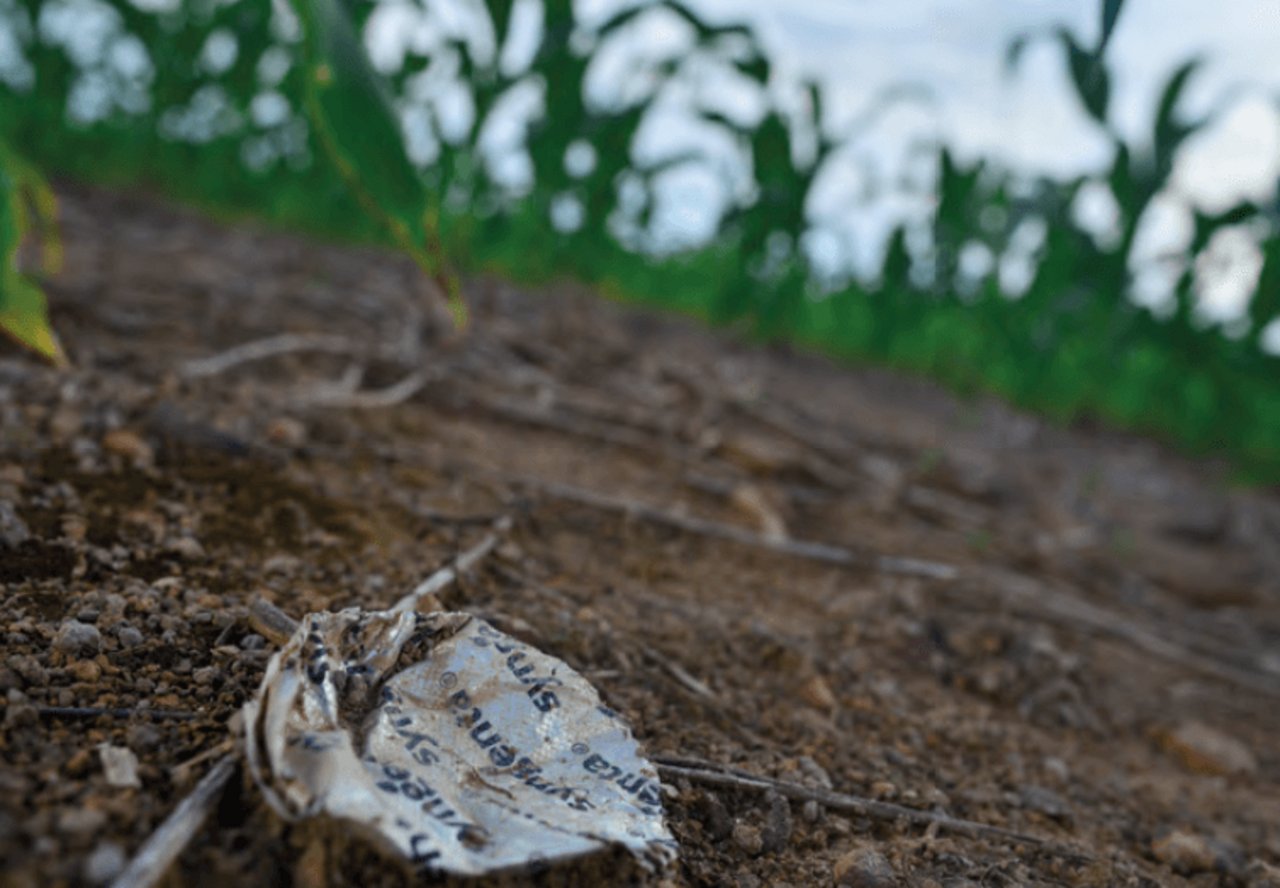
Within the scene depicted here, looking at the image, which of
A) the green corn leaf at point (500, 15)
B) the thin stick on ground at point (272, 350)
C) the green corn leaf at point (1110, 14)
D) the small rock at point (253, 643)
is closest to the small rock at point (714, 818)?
the small rock at point (253, 643)

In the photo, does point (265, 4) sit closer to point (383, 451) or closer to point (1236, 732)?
point (383, 451)

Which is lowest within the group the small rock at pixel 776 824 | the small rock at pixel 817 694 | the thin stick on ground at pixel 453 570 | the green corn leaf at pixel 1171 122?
the small rock at pixel 817 694

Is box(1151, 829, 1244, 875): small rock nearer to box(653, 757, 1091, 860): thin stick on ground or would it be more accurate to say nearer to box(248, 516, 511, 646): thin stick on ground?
box(653, 757, 1091, 860): thin stick on ground

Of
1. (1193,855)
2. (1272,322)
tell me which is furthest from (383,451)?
(1272,322)

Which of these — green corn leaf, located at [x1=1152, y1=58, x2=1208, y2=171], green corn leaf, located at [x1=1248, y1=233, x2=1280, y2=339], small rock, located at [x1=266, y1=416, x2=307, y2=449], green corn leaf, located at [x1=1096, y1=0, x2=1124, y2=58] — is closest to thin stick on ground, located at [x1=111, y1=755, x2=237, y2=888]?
small rock, located at [x1=266, y1=416, x2=307, y2=449]

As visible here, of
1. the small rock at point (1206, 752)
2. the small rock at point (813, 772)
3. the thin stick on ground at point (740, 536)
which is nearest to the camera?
the small rock at point (813, 772)

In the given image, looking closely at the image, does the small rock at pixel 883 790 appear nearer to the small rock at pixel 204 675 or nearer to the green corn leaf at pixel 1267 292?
the small rock at pixel 204 675
